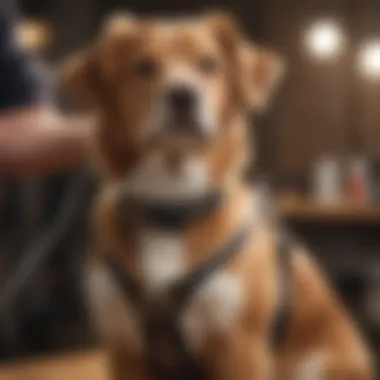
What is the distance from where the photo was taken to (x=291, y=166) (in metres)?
1.17

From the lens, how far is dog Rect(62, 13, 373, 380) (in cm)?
109

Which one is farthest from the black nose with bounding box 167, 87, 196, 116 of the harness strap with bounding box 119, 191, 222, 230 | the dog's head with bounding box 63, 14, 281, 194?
the harness strap with bounding box 119, 191, 222, 230

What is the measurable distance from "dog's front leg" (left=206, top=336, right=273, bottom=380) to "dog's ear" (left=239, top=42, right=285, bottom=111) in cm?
27

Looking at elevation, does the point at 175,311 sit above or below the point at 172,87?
below

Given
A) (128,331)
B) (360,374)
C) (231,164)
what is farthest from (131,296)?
(360,374)

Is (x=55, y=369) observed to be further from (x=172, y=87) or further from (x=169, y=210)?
(x=172, y=87)

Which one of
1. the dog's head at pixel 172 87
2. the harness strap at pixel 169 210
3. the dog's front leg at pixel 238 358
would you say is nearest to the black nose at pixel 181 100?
the dog's head at pixel 172 87

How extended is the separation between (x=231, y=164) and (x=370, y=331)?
0.26 metres

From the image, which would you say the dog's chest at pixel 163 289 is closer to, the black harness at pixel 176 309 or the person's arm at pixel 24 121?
the black harness at pixel 176 309

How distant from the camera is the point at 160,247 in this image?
3.70ft

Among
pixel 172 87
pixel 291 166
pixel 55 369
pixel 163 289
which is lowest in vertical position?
pixel 55 369

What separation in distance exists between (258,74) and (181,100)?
0.12 meters

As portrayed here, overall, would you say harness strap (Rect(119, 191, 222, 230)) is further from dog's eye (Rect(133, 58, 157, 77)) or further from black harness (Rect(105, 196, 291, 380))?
dog's eye (Rect(133, 58, 157, 77))

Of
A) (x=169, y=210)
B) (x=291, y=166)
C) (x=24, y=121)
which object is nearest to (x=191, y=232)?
(x=169, y=210)
